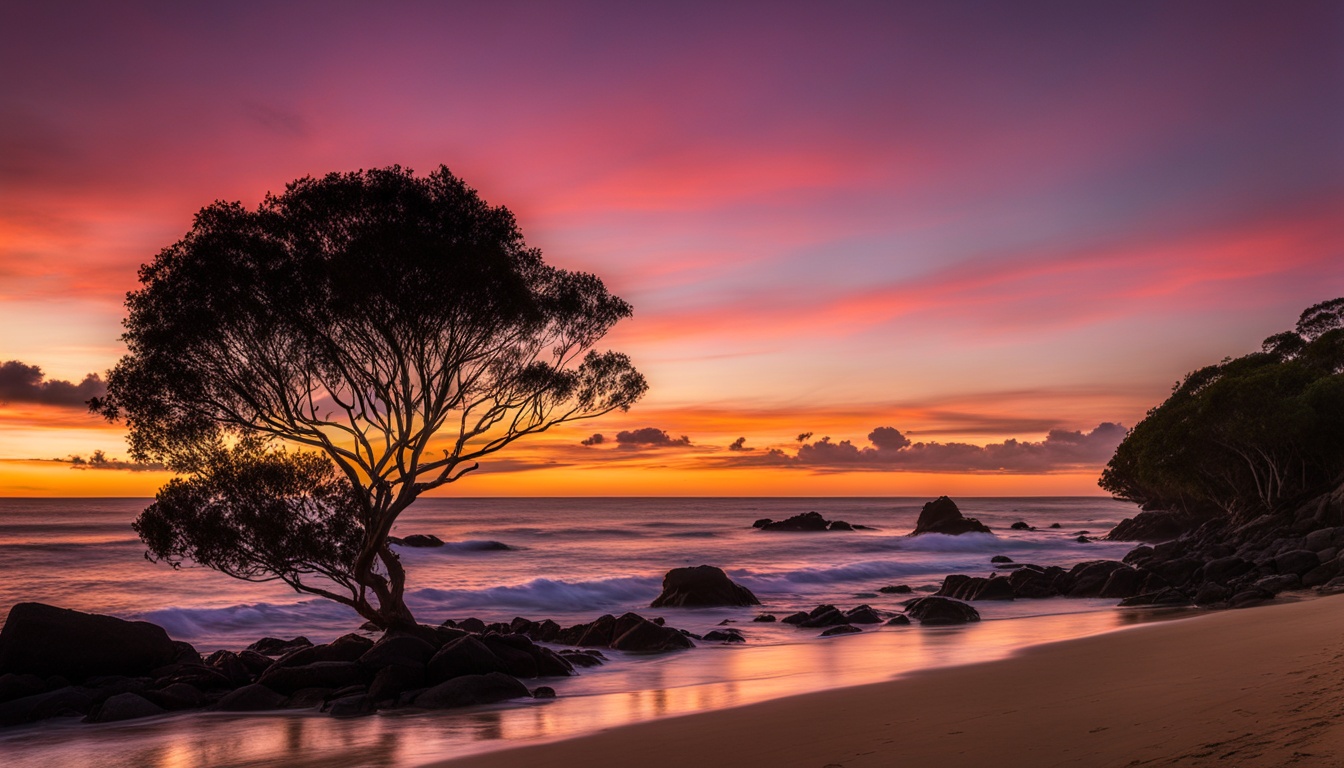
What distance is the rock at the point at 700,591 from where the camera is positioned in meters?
38.8

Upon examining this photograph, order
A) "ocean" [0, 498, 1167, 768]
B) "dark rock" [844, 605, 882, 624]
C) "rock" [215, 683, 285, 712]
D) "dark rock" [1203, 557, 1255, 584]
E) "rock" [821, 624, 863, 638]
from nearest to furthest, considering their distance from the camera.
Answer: "ocean" [0, 498, 1167, 768], "rock" [215, 683, 285, 712], "rock" [821, 624, 863, 638], "dark rock" [844, 605, 882, 624], "dark rock" [1203, 557, 1255, 584]

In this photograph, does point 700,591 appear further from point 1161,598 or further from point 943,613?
point 1161,598

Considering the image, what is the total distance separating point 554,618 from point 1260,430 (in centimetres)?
4264

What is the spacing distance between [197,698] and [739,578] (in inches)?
1471

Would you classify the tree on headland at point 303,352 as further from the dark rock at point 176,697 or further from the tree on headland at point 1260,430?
the tree on headland at point 1260,430

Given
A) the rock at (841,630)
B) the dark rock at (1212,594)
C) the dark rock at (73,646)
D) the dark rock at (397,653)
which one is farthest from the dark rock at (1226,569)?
the dark rock at (73,646)

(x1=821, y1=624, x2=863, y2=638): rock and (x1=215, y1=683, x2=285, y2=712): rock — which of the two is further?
(x1=821, y1=624, x2=863, y2=638): rock

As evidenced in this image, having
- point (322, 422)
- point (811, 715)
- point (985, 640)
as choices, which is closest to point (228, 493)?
point (322, 422)

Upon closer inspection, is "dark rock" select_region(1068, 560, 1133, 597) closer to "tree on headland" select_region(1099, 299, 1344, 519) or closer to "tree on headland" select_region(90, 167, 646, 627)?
"tree on headland" select_region(1099, 299, 1344, 519)

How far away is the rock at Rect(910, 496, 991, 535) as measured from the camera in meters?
98.6

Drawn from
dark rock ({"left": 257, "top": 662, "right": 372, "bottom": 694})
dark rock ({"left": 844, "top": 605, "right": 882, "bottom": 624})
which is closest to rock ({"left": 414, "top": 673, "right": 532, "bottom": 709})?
dark rock ({"left": 257, "top": 662, "right": 372, "bottom": 694})

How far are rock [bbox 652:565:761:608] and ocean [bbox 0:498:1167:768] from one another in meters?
0.92

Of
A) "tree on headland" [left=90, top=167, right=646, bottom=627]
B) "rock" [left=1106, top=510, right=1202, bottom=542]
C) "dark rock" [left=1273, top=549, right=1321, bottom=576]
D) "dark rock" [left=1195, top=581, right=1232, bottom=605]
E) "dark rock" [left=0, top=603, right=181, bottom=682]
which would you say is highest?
"tree on headland" [left=90, top=167, right=646, bottom=627]

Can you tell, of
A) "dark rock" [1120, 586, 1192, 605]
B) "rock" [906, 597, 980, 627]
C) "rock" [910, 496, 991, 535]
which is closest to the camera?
"rock" [906, 597, 980, 627]
